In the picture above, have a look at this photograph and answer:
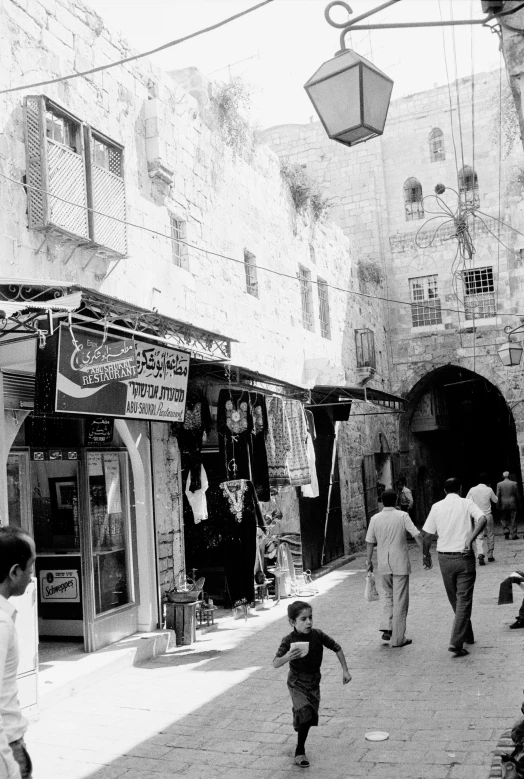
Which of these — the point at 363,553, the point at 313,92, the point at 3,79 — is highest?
the point at 3,79

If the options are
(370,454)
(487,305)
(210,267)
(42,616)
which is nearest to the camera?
(42,616)

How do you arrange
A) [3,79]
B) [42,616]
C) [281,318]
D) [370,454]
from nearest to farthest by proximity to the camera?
1. [3,79]
2. [42,616]
3. [281,318]
4. [370,454]

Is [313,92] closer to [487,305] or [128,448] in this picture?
[128,448]

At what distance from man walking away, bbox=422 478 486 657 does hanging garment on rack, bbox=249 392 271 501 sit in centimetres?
331

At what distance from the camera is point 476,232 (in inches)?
795

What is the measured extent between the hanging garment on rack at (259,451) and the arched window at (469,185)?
12107 millimetres

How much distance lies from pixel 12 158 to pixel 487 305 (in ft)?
50.4

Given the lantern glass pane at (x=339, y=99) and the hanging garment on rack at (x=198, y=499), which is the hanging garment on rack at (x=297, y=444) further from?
the lantern glass pane at (x=339, y=99)

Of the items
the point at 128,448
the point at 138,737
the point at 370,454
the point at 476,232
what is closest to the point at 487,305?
the point at 476,232

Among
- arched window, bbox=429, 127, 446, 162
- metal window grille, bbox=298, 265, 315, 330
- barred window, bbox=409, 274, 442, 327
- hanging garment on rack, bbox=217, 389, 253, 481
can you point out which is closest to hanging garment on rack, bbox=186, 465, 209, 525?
hanging garment on rack, bbox=217, 389, 253, 481

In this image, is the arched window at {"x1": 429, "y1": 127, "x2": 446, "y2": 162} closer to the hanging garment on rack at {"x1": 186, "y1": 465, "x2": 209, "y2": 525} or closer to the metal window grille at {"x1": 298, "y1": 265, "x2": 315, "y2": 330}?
the metal window grille at {"x1": 298, "y1": 265, "x2": 315, "y2": 330}

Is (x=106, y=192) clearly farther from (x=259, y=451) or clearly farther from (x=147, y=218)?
(x=259, y=451)

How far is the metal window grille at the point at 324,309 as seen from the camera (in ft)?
52.6

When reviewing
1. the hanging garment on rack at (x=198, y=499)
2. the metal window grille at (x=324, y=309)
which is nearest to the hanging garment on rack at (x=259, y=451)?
the hanging garment on rack at (x=198, y=499)
